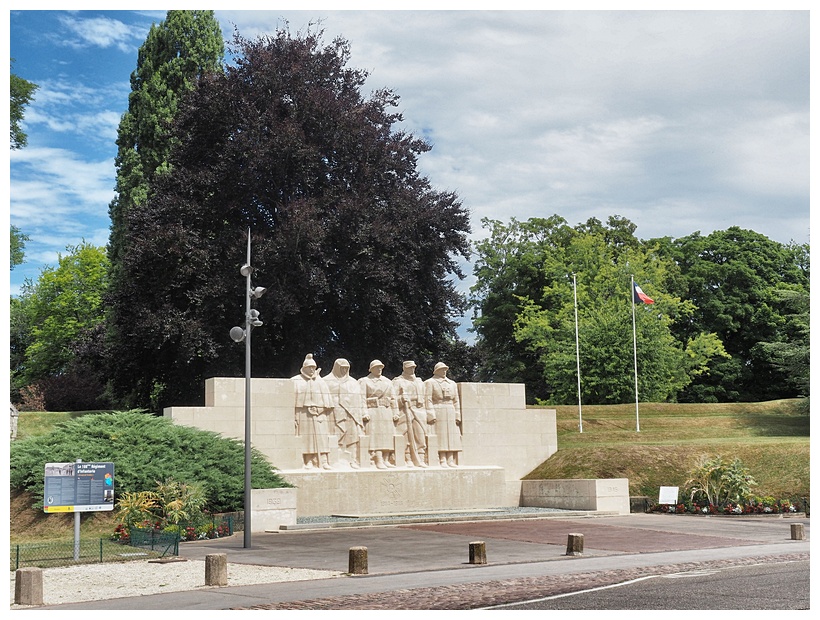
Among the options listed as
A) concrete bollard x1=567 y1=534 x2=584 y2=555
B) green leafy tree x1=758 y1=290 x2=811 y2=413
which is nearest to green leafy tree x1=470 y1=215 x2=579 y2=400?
green leafy tree x1=758 y1=290 x2=811 y2=413

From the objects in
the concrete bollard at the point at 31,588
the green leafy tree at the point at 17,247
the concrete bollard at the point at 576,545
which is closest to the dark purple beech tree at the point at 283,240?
the green leafy tree at the point at 17,247

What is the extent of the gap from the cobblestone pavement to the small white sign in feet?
47.4

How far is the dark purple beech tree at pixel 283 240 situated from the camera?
121 ft

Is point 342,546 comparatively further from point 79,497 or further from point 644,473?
point 644,473

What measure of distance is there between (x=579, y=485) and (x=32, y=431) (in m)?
19.7

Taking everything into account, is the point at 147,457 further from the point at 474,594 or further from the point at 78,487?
the point at 474,594

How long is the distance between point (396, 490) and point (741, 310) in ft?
127

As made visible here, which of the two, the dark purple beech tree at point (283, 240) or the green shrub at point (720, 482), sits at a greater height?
the dark purple beech tree at point (283, 240)

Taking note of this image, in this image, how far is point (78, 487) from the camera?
62.7ft

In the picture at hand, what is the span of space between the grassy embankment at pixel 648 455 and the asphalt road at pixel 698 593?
14281 mm

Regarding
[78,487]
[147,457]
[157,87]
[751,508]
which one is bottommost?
[751,508]

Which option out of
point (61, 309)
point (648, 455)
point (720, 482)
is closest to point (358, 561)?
point (720, 482)

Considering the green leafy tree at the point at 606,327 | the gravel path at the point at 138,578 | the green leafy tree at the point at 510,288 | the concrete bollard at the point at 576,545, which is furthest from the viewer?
the green leafy tree at the point at 510,288

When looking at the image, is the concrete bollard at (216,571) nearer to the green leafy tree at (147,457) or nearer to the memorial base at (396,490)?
the green leafy tree at (147,457)
